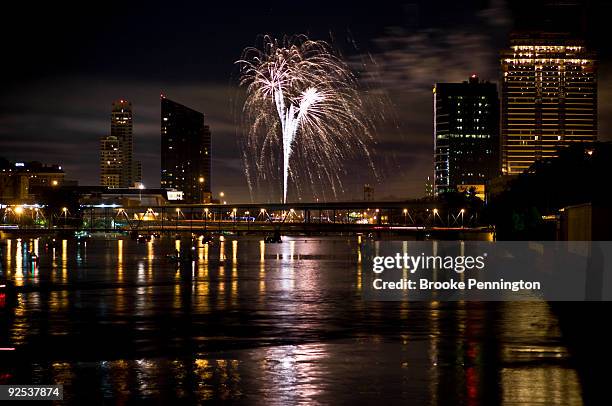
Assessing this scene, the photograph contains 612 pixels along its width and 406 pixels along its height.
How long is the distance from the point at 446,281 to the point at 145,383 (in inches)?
1624

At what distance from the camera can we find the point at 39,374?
75.1ft

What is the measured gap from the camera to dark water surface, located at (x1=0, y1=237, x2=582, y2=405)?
21.0 metres

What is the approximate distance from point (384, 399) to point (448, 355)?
6.56 metres

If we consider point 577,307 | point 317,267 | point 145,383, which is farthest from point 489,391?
point 317,267

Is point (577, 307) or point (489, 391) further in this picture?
point (577, 307)

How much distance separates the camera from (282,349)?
27.2m

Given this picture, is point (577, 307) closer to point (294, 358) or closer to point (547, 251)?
point (294, 358)

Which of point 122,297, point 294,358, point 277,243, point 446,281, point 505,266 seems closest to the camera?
point 294,358

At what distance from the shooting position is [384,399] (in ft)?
65.5

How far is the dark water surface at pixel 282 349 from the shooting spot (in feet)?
68.8

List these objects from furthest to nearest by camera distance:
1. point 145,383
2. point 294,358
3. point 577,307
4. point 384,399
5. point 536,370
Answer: point 577,307 → point 294,358 → point 536,370 → point 145,383 → point 384,399

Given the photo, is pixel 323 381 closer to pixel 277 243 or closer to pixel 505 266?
pixel 505 266

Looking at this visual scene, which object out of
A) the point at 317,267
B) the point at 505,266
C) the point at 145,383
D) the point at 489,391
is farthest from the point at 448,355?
the point at 317,267

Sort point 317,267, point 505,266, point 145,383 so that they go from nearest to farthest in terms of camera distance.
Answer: point 145,383 < point 505,266 < point 317,267
